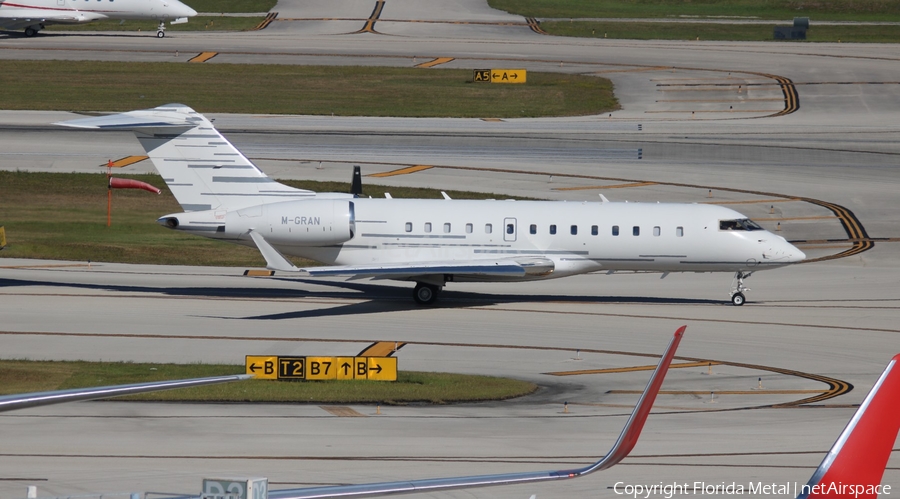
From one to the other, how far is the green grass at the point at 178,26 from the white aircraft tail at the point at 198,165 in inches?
2179

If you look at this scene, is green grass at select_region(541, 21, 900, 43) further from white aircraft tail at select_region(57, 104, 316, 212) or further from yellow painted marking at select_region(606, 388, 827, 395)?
yellow painted marking at select_region(606, 388, 827, 395)

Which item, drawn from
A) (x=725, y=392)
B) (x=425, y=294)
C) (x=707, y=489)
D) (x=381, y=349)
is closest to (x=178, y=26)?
(x=425, y=294)

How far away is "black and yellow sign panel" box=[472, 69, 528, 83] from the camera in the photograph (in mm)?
69750

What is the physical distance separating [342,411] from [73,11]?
6459 centimetres

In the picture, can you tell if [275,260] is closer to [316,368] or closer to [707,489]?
[316,368]

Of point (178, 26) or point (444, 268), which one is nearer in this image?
point (444, 268)

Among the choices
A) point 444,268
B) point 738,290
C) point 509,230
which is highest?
point 509,230

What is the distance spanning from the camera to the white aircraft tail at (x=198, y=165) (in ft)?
110

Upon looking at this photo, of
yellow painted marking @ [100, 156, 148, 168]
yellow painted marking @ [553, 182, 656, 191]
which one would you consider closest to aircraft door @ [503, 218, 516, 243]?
yellow painted marking @ [553, 182, 656, 191]

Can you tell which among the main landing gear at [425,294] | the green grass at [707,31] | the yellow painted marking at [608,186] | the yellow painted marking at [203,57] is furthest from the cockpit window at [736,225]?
the green grass at [707,31]

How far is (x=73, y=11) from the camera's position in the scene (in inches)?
3130

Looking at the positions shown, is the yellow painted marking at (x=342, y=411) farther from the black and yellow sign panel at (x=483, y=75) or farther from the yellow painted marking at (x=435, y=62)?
the yellow painted marking at (x=435, y=62)

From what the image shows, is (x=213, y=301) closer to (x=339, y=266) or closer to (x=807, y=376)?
(x=339, y=266)

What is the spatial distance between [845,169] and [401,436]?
122ft
